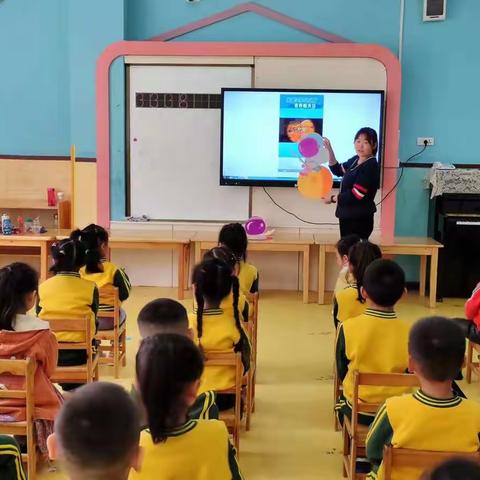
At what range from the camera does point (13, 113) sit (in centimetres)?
669

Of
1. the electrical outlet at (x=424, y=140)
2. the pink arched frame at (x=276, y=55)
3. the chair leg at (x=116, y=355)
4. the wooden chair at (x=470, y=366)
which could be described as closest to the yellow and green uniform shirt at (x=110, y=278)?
the chair leg at (x=116, y=355)

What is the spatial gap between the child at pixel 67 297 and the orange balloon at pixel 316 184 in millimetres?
2760

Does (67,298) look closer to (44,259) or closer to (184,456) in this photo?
(184,456)

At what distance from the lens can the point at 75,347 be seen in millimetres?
2967

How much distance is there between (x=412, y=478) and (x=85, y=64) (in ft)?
18.0

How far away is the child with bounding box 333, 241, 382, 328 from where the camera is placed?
3.24 m

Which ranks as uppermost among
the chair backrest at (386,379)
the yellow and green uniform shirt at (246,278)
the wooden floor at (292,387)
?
the yellow and green uniform shirt at (246,278)

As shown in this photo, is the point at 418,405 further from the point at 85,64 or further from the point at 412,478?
the point at 85,64

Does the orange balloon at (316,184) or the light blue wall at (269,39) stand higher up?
the light blue wall at (269,39)

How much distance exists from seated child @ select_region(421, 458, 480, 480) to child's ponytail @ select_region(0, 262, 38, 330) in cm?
196

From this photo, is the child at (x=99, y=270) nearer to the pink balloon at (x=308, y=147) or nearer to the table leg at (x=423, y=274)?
the pink balloon at (x=308, y=147)

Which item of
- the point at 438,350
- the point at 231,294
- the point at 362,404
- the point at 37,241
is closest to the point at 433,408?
the point at 438,350

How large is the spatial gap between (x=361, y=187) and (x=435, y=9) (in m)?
2.61

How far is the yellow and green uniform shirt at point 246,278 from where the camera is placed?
370 centimetres
